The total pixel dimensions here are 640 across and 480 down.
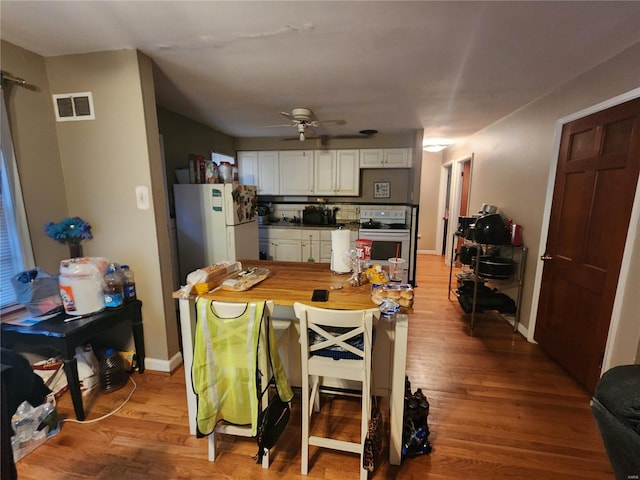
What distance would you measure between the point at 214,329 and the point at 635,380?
5.04 feet

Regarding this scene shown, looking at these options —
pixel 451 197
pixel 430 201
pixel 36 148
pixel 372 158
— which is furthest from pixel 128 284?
pixel 430 201

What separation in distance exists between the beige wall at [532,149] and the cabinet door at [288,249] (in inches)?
111

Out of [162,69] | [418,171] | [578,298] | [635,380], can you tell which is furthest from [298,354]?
[418,171]

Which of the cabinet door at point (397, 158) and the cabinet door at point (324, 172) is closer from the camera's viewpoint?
the cabinet door at point (397, 158)

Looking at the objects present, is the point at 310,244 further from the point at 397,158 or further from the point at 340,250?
the point at 340,250

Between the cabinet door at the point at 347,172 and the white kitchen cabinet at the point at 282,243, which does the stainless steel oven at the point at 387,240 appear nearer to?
the cabinet door at the point at 347,172

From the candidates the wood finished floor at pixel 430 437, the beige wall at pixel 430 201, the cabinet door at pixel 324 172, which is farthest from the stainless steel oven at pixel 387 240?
the beige wall at pixel 430 201

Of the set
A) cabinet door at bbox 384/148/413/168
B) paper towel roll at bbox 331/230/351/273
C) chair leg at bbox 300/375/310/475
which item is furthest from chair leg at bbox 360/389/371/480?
cabinet door at bbox 384/148/413/168

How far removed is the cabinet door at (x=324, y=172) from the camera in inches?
180

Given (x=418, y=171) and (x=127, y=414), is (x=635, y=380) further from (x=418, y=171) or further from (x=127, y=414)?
(x=418, y=171)

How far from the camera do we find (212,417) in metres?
1.38

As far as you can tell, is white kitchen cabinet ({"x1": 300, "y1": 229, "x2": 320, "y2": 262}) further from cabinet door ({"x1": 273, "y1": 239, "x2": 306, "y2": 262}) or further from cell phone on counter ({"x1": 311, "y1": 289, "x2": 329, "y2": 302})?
cell phone on counter ({"x1": 311, "y1": 289, "x2": 329, "y2": 302})

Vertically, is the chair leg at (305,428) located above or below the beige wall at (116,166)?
below

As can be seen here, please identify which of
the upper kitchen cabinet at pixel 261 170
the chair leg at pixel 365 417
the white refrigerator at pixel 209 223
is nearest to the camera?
the chair leg at pixel 365 417
